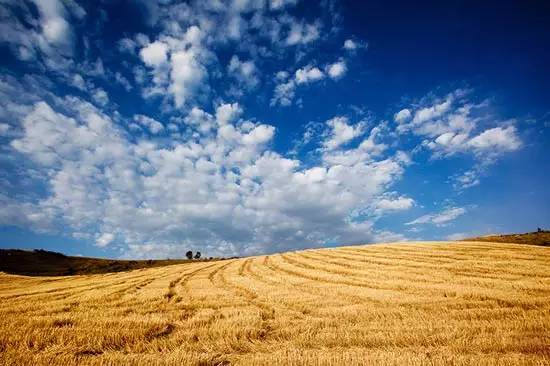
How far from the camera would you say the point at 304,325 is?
1030cm

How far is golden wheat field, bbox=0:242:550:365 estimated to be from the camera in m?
7.62

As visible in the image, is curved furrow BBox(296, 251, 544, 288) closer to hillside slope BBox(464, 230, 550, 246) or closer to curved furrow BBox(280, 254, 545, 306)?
curved furrow BBox(280, 254, 545, 306)

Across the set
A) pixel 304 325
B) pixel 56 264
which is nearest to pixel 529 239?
pixel 304 325

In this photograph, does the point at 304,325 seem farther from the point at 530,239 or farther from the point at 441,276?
the point at 530,239

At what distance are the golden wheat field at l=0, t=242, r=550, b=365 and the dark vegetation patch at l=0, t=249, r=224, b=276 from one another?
148ft

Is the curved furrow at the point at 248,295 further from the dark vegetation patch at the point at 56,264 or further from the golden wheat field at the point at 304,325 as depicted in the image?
the dark vegetation patch at the point at 56,264

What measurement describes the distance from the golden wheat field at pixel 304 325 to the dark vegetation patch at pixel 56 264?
4504cm

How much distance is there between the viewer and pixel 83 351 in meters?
8.14

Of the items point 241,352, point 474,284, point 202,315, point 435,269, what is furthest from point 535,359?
point 435,269

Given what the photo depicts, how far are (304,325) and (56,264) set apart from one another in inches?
2585

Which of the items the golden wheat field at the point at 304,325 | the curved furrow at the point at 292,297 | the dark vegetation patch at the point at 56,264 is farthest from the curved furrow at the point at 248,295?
the dark vegetation patch at the point at 56,264

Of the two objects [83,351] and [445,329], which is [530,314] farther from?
[83,351]

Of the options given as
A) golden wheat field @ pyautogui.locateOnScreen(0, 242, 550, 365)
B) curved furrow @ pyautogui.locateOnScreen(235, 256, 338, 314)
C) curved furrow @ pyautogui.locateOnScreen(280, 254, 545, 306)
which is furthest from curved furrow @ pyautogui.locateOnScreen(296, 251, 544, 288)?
curved furrow @ pyautogui.locateOnScreen(235, 256, 338, 314)

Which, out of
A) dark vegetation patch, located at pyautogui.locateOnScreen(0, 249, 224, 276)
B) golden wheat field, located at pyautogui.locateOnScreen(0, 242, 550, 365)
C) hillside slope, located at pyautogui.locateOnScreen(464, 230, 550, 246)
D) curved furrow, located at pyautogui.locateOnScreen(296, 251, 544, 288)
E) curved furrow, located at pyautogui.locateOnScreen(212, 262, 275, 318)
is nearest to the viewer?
golden wheat field, located at pyautogui.locateOnScreen(0, 242, 550, 365)
